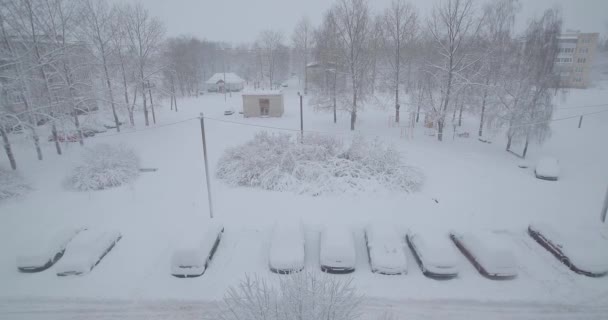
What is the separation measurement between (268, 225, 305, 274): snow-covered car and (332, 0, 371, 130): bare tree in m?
17.5

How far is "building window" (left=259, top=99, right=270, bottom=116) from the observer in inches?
1206

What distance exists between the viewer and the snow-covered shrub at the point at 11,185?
563 inches

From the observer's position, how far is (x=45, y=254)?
30.6 ft

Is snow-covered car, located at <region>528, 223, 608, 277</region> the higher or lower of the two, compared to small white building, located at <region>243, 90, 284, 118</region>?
lower

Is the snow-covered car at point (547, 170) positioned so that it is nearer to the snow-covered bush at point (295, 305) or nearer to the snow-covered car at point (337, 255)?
the snow-covered car at point (337, 255)

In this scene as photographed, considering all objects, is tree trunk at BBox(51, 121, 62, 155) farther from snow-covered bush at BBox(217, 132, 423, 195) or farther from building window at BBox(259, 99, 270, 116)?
building window at BBox(259, 99, 270, 116)

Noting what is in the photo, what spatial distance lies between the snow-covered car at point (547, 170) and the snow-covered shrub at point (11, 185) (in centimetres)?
2658

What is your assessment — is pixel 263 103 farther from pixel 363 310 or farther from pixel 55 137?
pixel 363 310

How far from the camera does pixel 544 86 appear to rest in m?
19.1

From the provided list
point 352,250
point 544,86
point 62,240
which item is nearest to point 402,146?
point 544,86

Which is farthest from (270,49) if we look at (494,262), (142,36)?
(494,262)

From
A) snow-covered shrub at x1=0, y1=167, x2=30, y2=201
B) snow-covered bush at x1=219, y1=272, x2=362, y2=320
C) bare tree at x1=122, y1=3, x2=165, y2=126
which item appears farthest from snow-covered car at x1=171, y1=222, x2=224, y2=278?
bare tree at x1=122, y1=3, x2=165, y2=126

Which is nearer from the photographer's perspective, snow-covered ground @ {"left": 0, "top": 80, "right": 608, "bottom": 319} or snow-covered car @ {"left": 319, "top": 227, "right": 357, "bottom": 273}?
snow-covered ground @ {"left": 0, "top": 80, "right": 608, "bottom": 319}

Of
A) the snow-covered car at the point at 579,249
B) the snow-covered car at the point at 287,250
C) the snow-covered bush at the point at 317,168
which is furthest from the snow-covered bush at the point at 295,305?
the snow-covered bush at the point at 317,168
